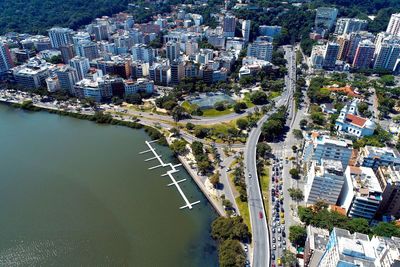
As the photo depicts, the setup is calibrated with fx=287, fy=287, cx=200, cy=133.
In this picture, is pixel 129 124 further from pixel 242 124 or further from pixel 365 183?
pixel 365 183

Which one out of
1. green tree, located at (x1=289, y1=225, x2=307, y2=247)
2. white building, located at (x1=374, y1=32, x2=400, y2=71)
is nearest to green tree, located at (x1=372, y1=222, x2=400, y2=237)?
green tree, located at (x1=289, y1=225, x2=307, y2=247)

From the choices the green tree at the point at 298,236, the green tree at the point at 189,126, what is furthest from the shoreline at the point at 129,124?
the green tree at the point at 298,236

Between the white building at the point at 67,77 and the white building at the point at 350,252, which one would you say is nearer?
the white building at the point at 350,252

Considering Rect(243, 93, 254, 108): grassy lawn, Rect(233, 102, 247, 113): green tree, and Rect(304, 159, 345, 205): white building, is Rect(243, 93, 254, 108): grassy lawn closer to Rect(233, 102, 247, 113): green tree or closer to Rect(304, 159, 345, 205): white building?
Rect(233, 102, 247, 113): green tree

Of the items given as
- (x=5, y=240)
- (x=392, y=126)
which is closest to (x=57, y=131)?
(x=5, y=240)

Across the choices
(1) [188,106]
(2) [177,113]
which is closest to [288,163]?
(2) [177,113]

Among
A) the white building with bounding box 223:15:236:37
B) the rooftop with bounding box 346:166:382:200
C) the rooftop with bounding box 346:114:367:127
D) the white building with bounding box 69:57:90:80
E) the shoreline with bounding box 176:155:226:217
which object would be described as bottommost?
the shoreline with bounding box 176:155:226:217

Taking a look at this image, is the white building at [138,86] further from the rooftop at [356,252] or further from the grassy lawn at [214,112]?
the rooftop at [356,252]
